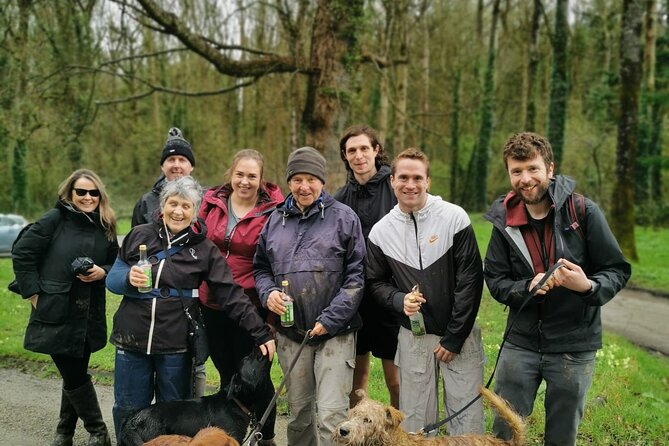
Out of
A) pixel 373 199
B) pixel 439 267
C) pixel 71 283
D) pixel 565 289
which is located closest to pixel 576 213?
pixel 565 289

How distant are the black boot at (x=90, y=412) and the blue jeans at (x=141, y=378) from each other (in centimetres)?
72

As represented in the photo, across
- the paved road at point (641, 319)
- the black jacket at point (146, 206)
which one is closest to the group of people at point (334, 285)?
the black jacket at point (146, 206)

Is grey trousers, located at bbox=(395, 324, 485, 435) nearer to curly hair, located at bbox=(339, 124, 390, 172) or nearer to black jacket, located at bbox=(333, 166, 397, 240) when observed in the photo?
black jacket, located at bbox=(333, 166, 397, 240)

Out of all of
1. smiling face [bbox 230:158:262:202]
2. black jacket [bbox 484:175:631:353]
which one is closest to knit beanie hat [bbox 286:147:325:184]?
smiling face [bbox 230:158:262:202]

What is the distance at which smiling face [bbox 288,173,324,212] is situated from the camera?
3.89 metres

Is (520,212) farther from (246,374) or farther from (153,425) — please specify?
(153,425)

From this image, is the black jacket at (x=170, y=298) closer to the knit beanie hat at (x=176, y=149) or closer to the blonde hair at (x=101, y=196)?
the blonde hair at (x=101, y=196)

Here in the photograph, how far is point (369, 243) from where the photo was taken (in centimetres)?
391

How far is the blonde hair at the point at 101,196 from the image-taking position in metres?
4.44

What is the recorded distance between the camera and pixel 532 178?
3352mm

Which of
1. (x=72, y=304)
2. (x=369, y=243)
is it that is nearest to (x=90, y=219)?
(x=72, y=304)

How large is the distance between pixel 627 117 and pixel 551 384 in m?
12.2

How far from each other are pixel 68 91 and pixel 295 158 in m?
8.95

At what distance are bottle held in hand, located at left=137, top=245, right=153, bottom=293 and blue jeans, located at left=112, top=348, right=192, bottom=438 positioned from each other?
489mm
